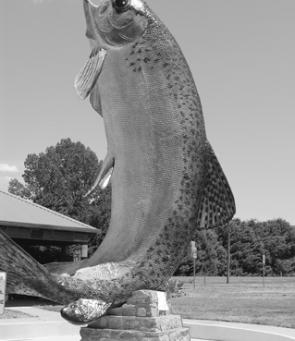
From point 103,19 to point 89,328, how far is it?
2.95 m

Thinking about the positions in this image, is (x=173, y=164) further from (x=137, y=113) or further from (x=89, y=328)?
(x=89, y=328)

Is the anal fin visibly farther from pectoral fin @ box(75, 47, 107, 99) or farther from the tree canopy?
the tree canopy

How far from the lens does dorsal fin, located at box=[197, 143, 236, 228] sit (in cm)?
482

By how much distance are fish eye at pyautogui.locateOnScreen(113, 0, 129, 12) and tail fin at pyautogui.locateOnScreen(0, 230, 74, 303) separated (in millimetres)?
2369

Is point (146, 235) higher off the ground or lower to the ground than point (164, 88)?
lower

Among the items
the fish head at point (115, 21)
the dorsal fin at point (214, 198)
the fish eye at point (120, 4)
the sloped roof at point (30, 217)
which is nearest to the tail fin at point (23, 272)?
the dorsal fin at point (214, 198)

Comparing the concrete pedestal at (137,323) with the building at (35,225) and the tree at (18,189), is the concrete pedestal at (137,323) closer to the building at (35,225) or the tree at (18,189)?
the building at (35,225)

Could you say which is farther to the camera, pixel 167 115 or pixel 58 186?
pixel 58 186

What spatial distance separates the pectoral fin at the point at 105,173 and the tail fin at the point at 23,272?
42.4 inches

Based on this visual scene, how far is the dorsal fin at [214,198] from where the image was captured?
15.8 feet

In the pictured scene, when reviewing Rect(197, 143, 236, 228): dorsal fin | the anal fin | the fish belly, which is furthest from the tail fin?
Rect(197, 143, 236, 228): dorsal fin

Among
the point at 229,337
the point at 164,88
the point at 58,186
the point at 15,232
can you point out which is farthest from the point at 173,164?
the point at 58,186

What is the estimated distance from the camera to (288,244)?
7475 cm

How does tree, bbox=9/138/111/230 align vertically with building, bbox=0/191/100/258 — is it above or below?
above
